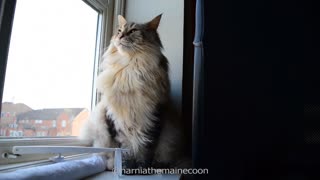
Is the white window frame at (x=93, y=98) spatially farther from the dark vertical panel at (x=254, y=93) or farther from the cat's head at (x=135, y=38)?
the dark vertical panel at (x=254, y=93)

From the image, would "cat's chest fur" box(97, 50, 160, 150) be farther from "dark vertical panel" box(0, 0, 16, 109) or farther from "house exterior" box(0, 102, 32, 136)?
"dark vertical panel" box(0, 0, 16, 109)

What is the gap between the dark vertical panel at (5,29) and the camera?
0.65 meters

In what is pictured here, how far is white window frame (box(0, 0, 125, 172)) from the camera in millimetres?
765

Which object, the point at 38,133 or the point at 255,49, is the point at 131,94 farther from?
the point at 255,49

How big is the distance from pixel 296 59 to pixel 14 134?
2.77 ft

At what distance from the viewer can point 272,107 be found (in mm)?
642

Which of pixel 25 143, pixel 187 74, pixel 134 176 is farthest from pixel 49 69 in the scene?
pixel 187 74

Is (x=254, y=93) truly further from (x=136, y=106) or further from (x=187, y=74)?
(x=187, y=74)

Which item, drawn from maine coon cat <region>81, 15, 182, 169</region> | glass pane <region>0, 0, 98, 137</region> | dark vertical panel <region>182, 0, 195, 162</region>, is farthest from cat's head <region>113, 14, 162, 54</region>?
dark vertical panel <region>182, 0, 195, 162</region>

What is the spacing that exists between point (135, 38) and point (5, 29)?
0.53m

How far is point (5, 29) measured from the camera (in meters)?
0.67

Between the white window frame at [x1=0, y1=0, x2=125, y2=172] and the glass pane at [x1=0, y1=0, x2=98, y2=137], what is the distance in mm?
25

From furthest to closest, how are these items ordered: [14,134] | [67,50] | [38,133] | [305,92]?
[67,50]
[38,133]
[14,134]
[305,92]

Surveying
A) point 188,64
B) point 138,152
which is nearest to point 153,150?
point 138,152
